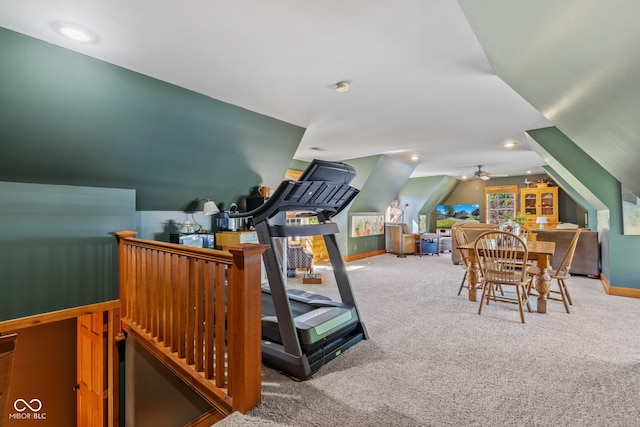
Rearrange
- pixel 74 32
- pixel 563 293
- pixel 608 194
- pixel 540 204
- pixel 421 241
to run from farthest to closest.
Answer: pixel 540 204 → pixel 421 241 → pixel 608 194 → pixel 563 293 → pixel 74 32

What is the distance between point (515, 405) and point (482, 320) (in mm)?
1626

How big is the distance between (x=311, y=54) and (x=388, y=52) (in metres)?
0.63

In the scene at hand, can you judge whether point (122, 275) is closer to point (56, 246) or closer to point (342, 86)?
point (56, 246)

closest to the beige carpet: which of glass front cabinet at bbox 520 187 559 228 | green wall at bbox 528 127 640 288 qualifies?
green wall at bbox 528 127 640 288

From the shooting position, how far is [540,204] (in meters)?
9.36

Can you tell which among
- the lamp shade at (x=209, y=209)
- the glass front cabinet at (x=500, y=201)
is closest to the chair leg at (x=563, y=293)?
the lamp shade at (x=209, y=209)

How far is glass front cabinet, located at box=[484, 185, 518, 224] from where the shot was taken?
10.2 metres

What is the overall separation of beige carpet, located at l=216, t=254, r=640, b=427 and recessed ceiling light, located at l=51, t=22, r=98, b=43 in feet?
9.09

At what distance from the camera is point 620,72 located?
1.46 metres

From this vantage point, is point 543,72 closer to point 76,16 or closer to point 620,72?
point 620,72

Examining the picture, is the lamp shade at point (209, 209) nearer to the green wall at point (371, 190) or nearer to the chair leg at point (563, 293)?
the green wall at point (371, 190)

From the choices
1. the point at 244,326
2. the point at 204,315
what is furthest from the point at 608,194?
the point at 204,315

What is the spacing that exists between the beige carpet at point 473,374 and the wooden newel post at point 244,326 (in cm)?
13

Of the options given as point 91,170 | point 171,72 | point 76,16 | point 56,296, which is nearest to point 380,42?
point 171,72
